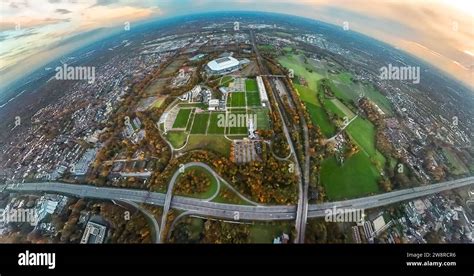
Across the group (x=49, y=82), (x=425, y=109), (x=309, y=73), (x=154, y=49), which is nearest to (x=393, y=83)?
(x=425, y=109)

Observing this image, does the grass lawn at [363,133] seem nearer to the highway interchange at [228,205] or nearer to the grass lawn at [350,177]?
the grass lawn at [350,177]

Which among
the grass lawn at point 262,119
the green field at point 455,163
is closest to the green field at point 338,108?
the grass lawn at point 262,119

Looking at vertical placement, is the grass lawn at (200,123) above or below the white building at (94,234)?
above

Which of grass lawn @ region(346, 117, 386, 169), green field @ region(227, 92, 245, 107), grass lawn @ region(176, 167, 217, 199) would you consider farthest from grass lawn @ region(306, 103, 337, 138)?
grass lawn @ region(176, 167, 217, 199)

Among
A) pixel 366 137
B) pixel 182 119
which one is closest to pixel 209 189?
pixel 182 119

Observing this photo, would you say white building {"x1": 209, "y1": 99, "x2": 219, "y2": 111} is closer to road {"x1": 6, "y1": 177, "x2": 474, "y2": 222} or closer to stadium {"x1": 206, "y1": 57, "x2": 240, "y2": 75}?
stadium {"x1": 206, "y1": 57, "x2": 240, "y2": 75}

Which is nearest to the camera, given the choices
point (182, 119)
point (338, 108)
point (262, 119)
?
point (262, 119)

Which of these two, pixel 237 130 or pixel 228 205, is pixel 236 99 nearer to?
pixel 237 130

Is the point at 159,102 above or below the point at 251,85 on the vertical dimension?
below
